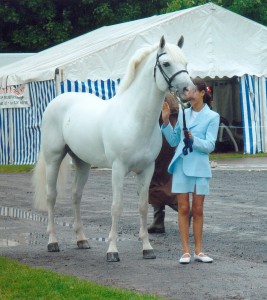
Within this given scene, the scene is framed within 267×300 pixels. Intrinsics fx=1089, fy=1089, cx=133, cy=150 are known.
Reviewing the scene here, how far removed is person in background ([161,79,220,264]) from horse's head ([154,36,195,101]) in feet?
0.69

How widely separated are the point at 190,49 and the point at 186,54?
0.24 meters

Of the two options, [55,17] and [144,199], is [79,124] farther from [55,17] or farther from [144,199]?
[55,17]

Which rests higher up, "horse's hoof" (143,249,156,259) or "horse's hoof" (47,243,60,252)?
"horse's hoof" (47,243,60,252)

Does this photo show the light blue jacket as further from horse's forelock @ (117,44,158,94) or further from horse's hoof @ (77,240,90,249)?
horse's hoof @ (77,240,90,249)

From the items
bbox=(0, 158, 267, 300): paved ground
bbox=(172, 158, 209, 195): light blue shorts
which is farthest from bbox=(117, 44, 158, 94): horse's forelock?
bbox=(0, 158, 267, 300): paved ground

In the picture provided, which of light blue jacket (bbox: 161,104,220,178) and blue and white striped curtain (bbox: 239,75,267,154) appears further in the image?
blue and white striped curtain (bbox: 239,75,267,154)

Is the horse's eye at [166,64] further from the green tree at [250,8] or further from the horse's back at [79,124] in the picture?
the green tree at [250,8]

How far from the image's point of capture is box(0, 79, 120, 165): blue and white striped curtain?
2839 cm

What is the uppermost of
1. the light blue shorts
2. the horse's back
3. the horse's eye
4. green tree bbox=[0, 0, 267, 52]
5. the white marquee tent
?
green tree bbox=[0, 0, 267, 52]

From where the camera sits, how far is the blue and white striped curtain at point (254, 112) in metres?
30.4

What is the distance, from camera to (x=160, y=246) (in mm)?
12445

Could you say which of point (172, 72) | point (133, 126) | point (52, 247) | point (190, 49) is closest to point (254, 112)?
point (190, 49)

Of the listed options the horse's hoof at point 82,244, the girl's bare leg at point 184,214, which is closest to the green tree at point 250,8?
the horse's hoof at point 82,244

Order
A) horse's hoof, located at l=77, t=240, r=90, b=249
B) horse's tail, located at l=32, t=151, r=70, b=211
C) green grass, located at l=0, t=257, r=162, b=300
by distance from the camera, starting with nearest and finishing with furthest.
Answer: green grass, located at l=0, t=257, r=162, b=300, horse's hoof, located at l=77, t=240, r=90, b=249, horse's tail, located at l=32, t=151, r=70, b=211
